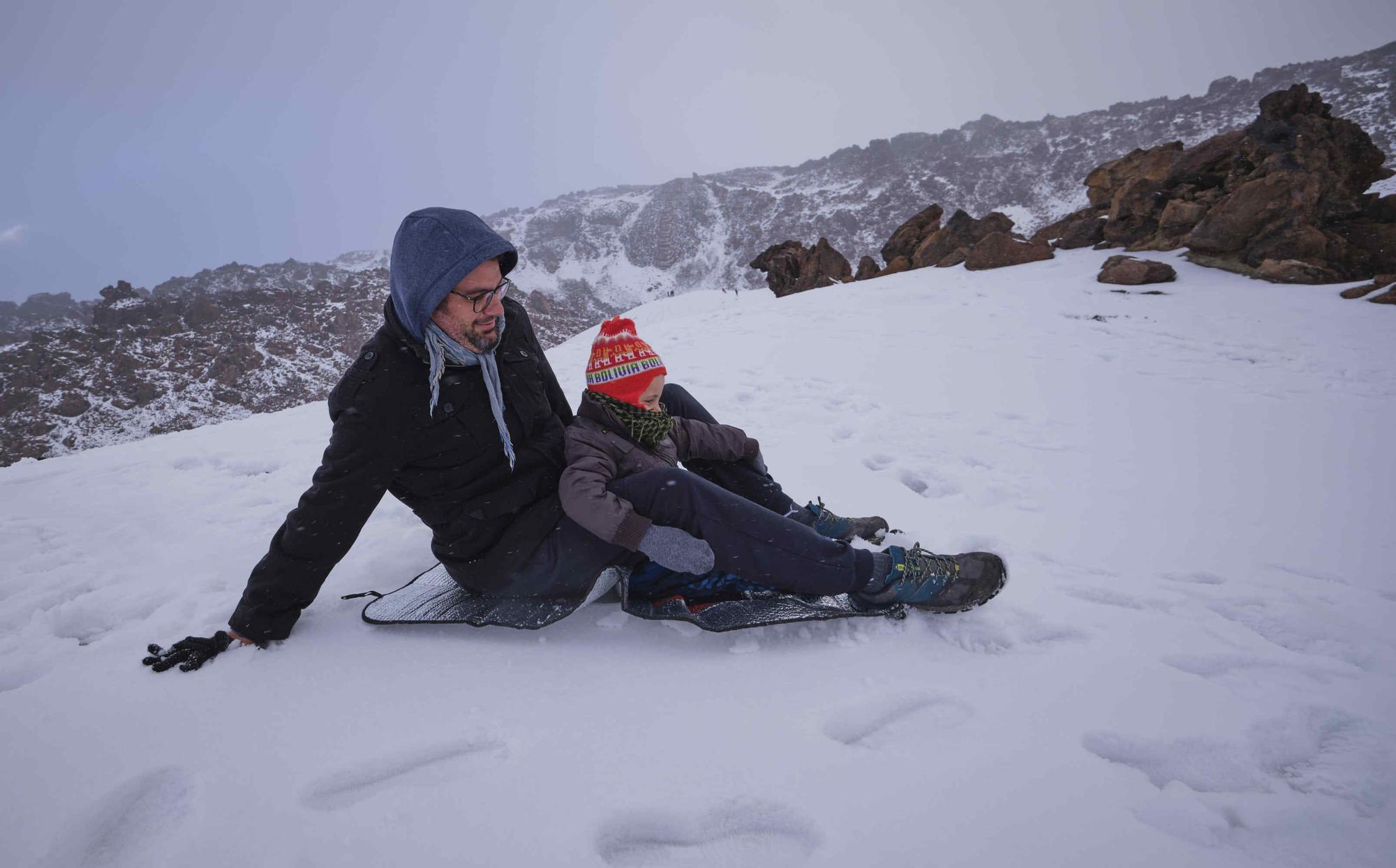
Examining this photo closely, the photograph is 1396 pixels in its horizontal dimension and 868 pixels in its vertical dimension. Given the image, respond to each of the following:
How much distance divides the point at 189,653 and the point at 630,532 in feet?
4.98

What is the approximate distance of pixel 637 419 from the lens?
7.54 feet

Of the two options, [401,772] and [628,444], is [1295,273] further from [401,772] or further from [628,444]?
[401,772]

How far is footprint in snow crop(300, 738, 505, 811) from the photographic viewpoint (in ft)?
4.47

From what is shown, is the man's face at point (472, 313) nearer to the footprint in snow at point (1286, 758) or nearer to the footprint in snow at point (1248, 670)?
the footprint in snow at point (1286, 758)

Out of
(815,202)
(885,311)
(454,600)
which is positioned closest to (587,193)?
(815,202)

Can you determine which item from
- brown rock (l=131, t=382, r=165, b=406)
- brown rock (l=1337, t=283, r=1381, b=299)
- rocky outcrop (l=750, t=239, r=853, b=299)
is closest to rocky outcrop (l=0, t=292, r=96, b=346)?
brown rock (l=131, t=382, r=165, b=406)

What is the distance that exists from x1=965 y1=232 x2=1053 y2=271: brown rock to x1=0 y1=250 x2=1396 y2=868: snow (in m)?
9.50

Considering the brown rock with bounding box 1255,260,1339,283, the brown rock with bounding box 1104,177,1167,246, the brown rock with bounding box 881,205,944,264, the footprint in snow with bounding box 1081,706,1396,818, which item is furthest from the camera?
the brown rock with bounding box 881,205,944,264

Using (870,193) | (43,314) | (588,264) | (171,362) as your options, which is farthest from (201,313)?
(870,193)

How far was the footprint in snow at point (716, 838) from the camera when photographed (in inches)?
48.0

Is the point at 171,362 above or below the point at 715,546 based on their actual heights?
above

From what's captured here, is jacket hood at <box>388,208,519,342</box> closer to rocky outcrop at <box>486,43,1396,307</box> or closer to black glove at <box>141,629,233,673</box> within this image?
black glove at <box>141,629,233,673</box>

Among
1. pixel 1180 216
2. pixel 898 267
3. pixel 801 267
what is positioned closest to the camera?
pixel 1180 216

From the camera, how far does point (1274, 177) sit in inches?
350
